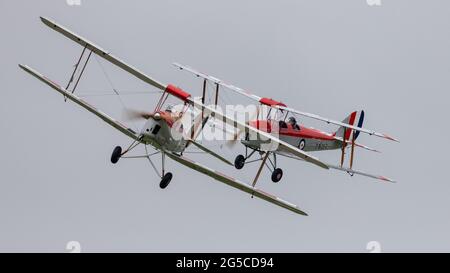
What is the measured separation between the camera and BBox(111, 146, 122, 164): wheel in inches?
1409

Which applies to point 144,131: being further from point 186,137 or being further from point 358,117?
point 358,117

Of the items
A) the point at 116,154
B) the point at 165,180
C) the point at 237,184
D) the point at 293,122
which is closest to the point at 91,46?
the point at 116,154

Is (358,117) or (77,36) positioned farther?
(358,117)

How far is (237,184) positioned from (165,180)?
2.31 metres

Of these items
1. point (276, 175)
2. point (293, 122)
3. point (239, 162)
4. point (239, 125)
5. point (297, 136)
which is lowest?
point (239, 125)

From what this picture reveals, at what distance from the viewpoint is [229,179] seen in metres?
36.9

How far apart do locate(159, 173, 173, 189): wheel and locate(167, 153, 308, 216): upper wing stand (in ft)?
2.03

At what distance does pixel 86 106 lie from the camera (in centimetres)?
3728

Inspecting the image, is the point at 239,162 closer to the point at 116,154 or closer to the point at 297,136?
the point at 297,136

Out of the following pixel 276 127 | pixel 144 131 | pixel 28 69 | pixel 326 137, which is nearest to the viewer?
pixel 144 131

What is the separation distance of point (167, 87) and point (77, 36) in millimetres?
3801

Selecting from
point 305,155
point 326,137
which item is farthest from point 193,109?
point 326,137

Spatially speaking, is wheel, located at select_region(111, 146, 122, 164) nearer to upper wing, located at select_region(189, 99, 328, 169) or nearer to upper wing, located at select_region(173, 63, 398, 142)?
upper wing, located at select_region(189, 99, 328, 169)

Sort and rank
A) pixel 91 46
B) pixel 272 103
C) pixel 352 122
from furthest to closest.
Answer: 1. pixel 352 122
2. pixel 272 103
3. pixel 91 46
